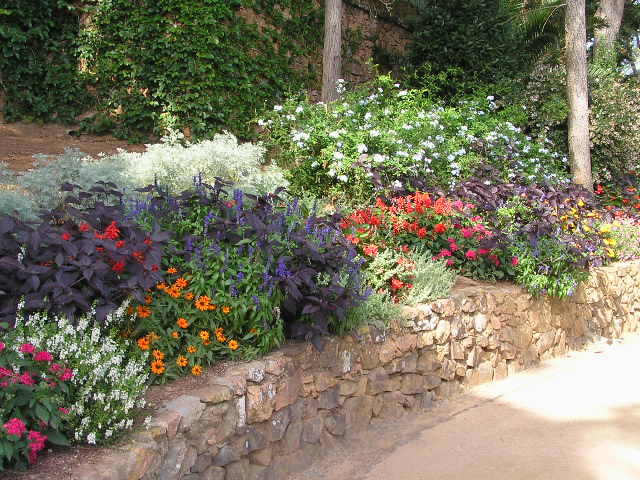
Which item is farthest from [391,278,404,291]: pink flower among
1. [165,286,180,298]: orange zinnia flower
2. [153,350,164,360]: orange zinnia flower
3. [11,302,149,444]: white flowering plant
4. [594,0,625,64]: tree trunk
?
[594,0,625,64]: tree trunk

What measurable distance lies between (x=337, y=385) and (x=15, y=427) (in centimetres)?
202

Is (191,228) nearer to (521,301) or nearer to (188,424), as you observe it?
(188,424)

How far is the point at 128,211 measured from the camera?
3453 millimetres

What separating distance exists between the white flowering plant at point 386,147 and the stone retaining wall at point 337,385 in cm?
157

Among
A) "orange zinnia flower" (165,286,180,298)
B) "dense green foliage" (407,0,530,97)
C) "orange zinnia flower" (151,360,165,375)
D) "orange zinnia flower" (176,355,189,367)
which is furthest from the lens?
"dense green foliage" (407,0,530,97)

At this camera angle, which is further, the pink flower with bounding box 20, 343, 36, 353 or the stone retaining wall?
the stone retaining wall

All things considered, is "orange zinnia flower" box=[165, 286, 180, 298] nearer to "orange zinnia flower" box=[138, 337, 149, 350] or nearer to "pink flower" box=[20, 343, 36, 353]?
"orange zinnia flower" box=[138, 337, 149, 350]

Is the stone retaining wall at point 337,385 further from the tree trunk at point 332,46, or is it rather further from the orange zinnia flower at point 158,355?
the tree trunk at point 332,46

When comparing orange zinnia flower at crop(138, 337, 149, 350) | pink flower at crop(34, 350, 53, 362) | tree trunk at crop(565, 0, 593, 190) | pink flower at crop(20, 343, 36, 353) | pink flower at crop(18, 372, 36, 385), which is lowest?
pink flower at crop(18, 372, 36, 385)

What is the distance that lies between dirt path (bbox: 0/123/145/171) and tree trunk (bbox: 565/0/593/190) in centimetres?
606

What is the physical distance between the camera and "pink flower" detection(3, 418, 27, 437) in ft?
6.42

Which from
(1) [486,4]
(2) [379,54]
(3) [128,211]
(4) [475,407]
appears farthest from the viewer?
(2) [379,54]

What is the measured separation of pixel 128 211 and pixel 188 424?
1.37m

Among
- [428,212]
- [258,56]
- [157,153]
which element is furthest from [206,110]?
[428,212]
